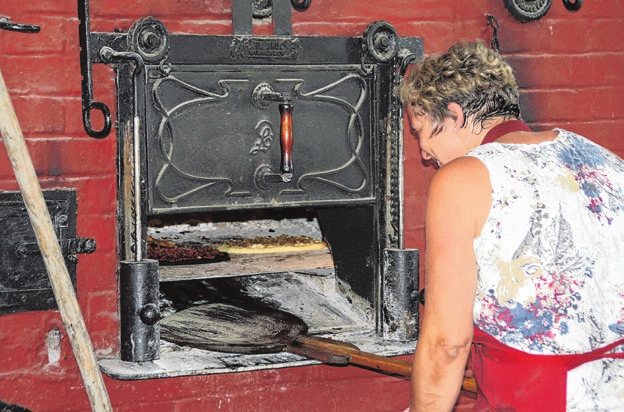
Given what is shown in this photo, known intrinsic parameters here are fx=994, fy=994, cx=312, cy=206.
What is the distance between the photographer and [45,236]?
238 cm

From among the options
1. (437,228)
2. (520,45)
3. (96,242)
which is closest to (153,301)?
(96,242)

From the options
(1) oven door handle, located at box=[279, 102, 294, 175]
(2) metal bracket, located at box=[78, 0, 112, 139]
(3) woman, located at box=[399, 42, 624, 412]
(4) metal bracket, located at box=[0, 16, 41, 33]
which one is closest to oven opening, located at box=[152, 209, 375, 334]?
(1) oven door handle, located at box=[279, 102, 294, 175]

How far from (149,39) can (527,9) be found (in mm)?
1315

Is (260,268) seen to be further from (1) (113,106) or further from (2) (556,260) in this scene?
(2) (556,260)

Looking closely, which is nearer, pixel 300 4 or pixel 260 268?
pixel 300 4

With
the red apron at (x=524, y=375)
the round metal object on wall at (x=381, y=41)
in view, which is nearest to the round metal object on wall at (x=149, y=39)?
the round metal object on wall at (x=381, y=41)

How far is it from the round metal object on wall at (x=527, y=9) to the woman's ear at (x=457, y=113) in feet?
4.26

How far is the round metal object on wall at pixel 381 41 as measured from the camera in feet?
10.2

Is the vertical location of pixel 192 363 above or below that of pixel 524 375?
below

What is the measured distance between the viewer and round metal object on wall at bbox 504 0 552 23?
3330 millimetres

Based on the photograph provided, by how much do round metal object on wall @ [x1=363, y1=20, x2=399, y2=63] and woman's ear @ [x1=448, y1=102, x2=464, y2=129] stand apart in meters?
0.99

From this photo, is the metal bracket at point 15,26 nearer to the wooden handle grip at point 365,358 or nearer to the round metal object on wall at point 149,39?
the round metal object on wall at point 149,39

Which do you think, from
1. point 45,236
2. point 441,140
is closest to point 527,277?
point 441,140

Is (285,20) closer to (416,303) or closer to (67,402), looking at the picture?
(416,303)
